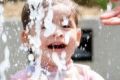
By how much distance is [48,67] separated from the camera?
2418mm

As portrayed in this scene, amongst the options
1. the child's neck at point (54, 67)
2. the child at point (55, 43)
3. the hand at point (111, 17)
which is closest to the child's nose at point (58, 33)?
the child at point (55, 43)

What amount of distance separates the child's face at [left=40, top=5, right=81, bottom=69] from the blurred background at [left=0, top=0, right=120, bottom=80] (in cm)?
16

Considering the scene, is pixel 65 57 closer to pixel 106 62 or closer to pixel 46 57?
pixel 46 57

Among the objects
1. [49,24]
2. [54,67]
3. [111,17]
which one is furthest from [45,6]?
[111,17]

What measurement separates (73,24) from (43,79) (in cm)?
23

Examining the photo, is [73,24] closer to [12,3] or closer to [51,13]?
[51,13]

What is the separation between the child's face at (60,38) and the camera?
2.39 metres

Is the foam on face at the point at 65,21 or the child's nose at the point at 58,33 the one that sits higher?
the foam on face at the point at 65,21

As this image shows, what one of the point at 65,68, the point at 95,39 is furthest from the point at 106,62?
the point at 65,68

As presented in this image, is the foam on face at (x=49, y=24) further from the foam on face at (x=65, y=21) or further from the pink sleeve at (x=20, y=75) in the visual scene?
the pink sleeve at (x=20, y=75)

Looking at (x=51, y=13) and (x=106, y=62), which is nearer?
(x=51, y=13)

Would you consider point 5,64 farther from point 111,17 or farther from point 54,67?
point 111,17

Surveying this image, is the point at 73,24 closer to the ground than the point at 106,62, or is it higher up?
higher up

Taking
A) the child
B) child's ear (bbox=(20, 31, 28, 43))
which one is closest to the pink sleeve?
the child
